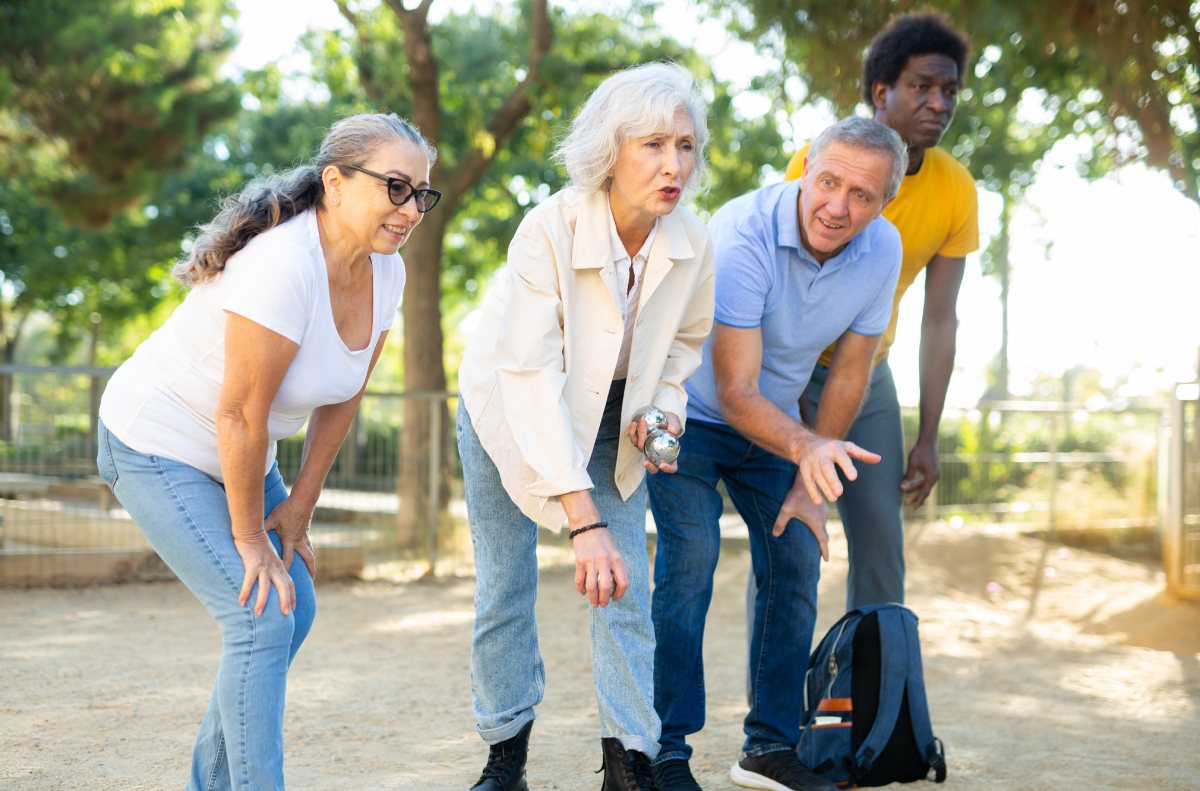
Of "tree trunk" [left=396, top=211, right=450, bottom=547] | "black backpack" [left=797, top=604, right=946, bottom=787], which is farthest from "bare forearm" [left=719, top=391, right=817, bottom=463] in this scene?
"tree trunk" [left=396, top=211, right=450, bottom=547]

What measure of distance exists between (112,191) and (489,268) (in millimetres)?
7276

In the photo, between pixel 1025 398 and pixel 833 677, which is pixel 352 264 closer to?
pixel 833 677

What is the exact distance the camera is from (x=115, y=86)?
13.3 m

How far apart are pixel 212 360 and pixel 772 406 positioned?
150 centimetres

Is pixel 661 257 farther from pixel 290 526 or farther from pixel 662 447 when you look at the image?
pixel 290 526

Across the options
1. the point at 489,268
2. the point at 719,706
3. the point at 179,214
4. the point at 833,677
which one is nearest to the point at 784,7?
the point at 719,706

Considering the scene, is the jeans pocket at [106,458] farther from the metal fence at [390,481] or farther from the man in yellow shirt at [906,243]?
the metal fence at [390,481]

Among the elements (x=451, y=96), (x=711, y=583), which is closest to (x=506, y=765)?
(x=711, y=583)

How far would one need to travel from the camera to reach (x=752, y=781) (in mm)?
3791

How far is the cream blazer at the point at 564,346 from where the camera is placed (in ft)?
9.96

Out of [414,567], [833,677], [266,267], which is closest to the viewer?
[266,267]

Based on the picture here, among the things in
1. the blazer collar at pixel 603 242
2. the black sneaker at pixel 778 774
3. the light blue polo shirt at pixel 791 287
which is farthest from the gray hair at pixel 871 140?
the black sneaker at pixel 778 774

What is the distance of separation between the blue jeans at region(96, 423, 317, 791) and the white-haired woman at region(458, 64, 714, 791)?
677 millimetres

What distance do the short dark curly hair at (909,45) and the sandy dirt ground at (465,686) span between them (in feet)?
7.95
